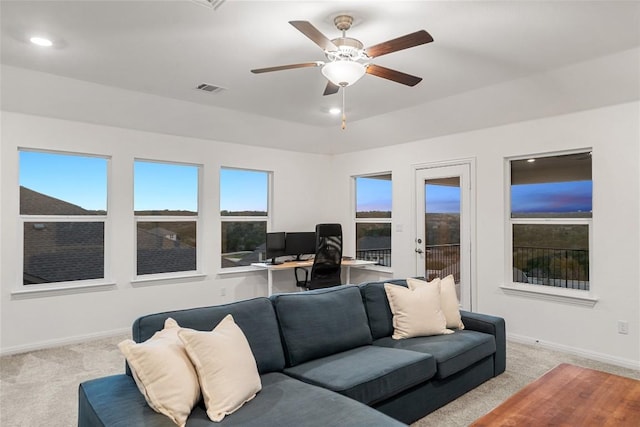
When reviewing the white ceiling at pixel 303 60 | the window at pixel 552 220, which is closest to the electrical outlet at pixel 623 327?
the window at pixel 552 220

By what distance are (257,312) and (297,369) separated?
0.42 meters

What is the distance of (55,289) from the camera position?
170 inches

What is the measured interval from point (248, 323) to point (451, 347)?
1478 mm

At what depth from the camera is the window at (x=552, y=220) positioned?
413 cm

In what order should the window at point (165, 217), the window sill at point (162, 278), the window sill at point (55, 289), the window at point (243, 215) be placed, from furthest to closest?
the window at point (243, 215) → the window at point (165, 217) → the window sill at point (162, 278) → the window sill at point (55, 289)

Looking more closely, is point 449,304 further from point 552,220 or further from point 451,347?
point 552,220

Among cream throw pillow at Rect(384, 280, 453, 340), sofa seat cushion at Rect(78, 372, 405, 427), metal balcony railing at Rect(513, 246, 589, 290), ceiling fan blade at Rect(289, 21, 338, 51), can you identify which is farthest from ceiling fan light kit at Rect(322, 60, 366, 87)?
metal balcony railing at Rect(513, 246, 589, 290)

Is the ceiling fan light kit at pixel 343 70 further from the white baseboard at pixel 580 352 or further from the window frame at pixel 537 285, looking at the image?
the white baseboard at pixel 580 352

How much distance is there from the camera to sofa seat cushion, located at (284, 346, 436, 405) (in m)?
2.21

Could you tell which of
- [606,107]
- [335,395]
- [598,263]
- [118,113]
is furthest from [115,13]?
[598,263]

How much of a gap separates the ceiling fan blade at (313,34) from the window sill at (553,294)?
3.41 m

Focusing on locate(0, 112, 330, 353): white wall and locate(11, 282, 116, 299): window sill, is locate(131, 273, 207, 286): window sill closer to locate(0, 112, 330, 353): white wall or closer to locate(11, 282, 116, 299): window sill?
locate(0, 112, 330, 353): white wall

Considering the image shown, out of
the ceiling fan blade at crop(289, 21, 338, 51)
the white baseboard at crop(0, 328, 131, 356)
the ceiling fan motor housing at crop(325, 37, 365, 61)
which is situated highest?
the ceiling fan motor housing at crop(325, 37, 365, 61)

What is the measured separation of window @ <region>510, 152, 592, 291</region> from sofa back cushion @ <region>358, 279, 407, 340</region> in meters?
2.25
